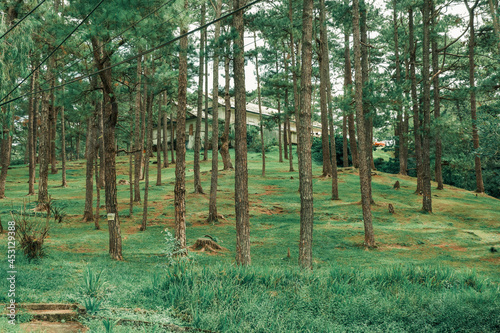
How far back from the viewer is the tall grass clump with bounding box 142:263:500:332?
19.5 ft

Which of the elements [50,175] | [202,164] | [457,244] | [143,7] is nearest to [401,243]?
[457,244]

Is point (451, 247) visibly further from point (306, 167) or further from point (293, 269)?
point (293, 269)

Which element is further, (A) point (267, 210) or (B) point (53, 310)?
(A) point (267, 210)

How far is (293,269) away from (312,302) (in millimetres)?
1691

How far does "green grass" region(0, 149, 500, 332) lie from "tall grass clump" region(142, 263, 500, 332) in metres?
0.02

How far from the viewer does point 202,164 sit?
35.9 m

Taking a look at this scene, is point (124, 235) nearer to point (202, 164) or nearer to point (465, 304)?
point (465, 304)

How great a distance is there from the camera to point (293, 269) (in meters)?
8.37

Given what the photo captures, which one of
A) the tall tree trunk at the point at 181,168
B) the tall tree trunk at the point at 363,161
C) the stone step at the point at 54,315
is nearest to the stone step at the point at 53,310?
the stone step at the point at 54,315

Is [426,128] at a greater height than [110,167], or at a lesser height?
greater

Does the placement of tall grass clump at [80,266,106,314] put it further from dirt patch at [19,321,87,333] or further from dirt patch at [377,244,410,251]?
dirt patch at [377,244,410,251]

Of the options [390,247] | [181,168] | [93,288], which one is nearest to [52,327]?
[93,288]

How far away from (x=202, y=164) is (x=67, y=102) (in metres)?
24.0

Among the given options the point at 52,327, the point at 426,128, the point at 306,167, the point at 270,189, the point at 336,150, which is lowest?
the point at 52,327
